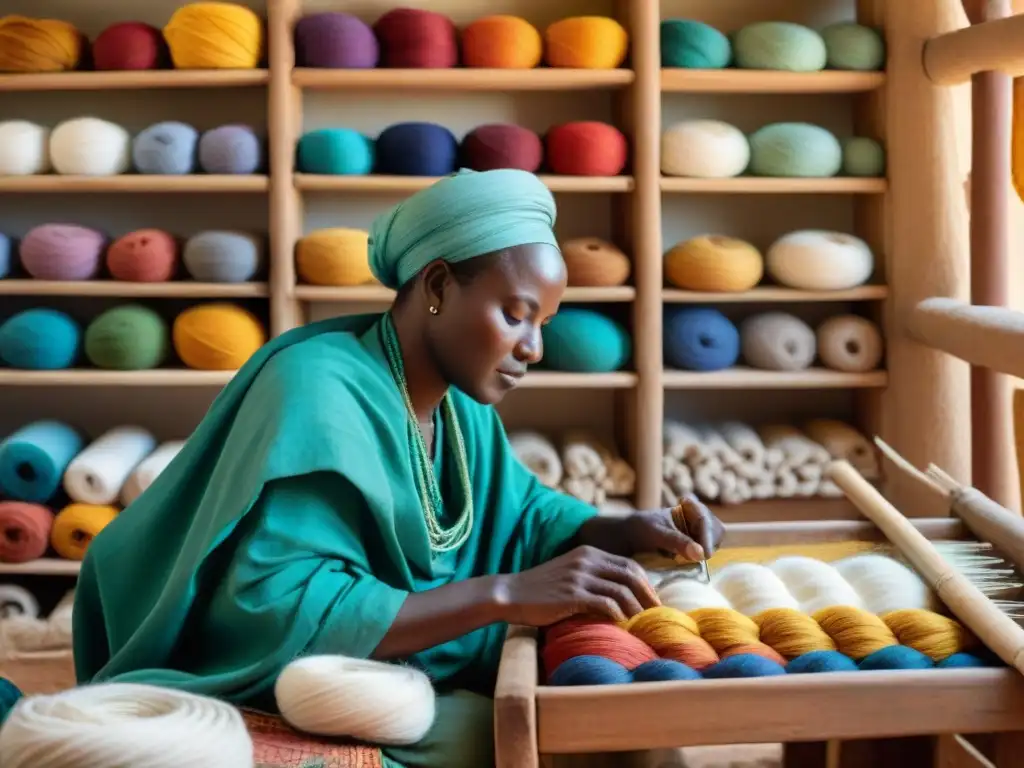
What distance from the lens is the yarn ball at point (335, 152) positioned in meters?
3.27

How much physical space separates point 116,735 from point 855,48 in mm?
2851

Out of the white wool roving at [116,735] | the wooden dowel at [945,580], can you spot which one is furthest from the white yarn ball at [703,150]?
the white wool roving at [116,735]

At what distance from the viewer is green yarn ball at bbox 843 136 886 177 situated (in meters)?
3.37

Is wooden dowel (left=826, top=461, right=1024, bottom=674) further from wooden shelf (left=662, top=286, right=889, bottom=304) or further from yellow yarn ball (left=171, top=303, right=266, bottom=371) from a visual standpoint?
yellow yarn ball (left=171, top=303, right=266, bottom=371)

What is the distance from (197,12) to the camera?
325 centimetres

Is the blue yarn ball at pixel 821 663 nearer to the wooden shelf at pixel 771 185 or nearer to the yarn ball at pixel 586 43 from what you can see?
the wooden shelf at pixel 771 185

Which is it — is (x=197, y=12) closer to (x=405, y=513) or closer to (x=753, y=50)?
(x=753, y=50)

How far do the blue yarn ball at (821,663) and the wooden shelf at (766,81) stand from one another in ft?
7.50

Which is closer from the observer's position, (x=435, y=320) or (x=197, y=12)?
(x=435, y=320)

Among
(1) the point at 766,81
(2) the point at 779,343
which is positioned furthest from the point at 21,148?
(2) the point at 779,343

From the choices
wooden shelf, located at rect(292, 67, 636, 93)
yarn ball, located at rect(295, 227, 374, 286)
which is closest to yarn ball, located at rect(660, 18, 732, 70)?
wooden shelf, located at rect(292, 67, 636, 93)

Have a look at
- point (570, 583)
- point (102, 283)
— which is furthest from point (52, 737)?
point (102, 283)

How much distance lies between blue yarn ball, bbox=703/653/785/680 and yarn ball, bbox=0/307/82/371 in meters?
2.53

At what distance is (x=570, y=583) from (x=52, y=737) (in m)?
0.60
